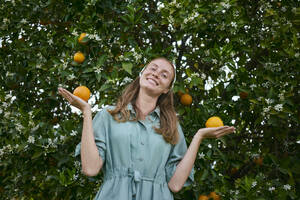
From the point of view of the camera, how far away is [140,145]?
1.68 meters

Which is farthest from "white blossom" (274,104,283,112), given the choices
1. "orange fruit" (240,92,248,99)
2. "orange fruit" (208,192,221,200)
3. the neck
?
the neck

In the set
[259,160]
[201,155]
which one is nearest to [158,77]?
[201,155]

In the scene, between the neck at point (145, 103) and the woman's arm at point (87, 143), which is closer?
the woman's arm at point (87, 143)

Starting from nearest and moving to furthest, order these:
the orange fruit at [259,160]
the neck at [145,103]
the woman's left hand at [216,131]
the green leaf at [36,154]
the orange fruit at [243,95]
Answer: the woman's left hand at [216,131], the neck at [145,103], the green leaf at [36,154], the orange fruit at [243,95], the orange fruit at [259,160]

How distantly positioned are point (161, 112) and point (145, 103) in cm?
9

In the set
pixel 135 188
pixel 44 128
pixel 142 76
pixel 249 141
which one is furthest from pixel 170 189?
pixel 249 141

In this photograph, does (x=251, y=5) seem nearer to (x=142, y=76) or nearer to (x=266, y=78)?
(x=266, y=78)

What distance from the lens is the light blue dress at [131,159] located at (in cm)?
162

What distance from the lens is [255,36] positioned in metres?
3.26

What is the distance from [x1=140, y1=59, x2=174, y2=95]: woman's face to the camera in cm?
185

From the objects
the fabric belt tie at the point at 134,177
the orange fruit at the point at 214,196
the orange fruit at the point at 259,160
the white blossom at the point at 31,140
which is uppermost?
the fabric belt tie at the point at 134,177

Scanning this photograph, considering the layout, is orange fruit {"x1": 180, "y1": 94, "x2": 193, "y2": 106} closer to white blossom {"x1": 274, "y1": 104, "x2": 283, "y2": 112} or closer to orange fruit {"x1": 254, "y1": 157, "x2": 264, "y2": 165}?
white blossom {"x1": 274, "y1": 104, "x2": 283, "y2": 112}

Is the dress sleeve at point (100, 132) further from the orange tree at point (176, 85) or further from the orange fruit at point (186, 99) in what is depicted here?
the orange fruit at point (186, 99)

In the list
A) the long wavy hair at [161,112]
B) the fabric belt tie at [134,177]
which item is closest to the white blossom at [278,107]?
the long wavy hair at [161,112]
